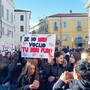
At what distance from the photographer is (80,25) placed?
73938mm

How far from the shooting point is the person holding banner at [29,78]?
6332 millimetres

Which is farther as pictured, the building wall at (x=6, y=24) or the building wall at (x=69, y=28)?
the building wall at (x=69, y=28)

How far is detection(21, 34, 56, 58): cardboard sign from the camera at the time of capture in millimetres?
8680

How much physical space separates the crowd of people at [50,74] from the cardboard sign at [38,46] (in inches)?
9.3

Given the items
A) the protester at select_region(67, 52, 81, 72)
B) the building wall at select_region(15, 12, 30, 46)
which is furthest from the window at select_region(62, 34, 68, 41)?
the protester at select_region(67, 52, 81, 72)

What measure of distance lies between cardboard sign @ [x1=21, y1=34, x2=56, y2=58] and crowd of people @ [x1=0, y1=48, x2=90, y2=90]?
0.24 metres

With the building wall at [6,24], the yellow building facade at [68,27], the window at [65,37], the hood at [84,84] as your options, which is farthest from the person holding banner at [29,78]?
the window at [65,37]

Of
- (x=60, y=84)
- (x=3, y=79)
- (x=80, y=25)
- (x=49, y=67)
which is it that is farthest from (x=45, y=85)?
(x=80, y=25)

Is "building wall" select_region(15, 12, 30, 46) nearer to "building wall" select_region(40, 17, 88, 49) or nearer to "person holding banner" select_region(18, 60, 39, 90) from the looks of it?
"building wall" select_region(40, 17, 88, 49)

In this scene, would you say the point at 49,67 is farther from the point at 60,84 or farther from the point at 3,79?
the point at 60,84

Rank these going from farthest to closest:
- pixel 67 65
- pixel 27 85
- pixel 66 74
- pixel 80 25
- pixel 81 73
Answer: pixel 80 25
pixel 67 65
pixel 27 85
pixel 66 74
pixel 81 73

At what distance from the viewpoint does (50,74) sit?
7.97 meters

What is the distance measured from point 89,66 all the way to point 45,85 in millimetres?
3506

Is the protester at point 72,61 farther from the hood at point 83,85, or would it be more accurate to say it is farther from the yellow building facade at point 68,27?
the yellow building facade at point 68,27
